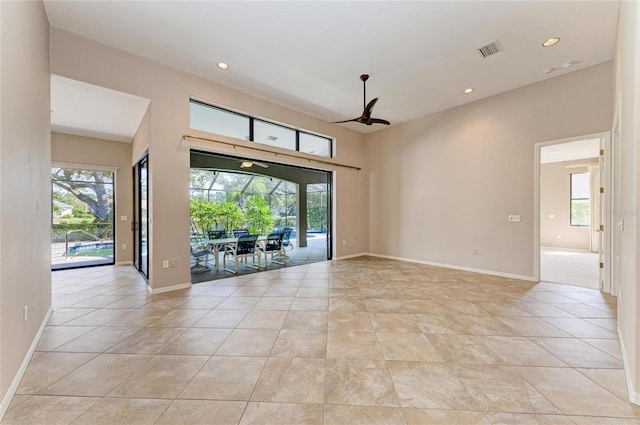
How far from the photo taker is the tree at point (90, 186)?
5.64m

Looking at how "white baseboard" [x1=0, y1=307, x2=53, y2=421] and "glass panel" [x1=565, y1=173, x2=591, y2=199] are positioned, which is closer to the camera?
"white baseboard" [x1=0, y1=307, x2=53, y2=421]

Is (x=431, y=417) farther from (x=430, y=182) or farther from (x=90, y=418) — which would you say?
(x=430, y=182)

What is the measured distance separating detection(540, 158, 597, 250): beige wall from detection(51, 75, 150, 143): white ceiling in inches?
445

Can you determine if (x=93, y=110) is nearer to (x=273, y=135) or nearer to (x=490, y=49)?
(x=273, y=135)

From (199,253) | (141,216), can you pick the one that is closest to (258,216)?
(199,253)

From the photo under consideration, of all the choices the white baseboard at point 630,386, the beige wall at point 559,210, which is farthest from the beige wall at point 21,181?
the beige wall at point 559,210

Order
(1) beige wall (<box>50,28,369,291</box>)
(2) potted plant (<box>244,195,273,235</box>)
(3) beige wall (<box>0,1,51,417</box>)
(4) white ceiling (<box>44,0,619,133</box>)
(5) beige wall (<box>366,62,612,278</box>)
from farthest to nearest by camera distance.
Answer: (2) potted plant (<box>244,195,273,235</box>) → (5) beige wall (<box>366,62,612,278</box>) → (1) beige wall (<box>50,28,369,291</box>) → (4) white ceiling (<box>44,0,619,133</box>) → (3) beige wall (<box>0,1,51,417</box>)

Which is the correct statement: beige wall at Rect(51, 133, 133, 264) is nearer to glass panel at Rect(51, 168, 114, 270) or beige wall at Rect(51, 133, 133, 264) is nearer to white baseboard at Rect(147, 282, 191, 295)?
glass panel at Rect(51, 168, 114, 270)

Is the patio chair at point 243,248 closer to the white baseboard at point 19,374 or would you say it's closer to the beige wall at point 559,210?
the white baseboard at point 19,374

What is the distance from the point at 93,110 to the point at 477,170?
729 cm

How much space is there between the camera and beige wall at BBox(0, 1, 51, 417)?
1.68m

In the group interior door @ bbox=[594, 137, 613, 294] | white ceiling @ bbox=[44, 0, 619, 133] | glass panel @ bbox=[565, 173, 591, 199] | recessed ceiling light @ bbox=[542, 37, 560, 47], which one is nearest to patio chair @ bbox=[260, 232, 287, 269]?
white ceiling @ bbox=[44, 0, 619, 133]

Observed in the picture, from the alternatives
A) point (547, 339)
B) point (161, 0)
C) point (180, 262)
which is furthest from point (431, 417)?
point (161, 0)

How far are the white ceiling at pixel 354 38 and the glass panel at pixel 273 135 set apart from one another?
0.74 metres
